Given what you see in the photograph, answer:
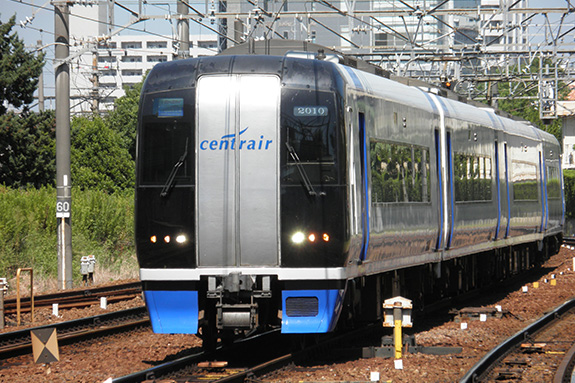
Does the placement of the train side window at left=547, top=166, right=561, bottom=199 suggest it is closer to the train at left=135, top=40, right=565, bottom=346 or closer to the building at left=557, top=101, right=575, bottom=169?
the train at left=135, top=40, right=565, bottom=346

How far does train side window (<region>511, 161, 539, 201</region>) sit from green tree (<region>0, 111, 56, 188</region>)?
1899 centimetres

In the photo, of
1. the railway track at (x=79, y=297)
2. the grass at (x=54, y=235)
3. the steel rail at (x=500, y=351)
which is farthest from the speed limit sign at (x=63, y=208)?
the steel rail at (x=500, y=351)

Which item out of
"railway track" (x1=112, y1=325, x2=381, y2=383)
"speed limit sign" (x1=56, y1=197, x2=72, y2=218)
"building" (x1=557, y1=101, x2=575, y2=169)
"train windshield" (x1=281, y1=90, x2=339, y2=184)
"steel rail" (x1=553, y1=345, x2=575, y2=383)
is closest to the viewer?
"railway track" (x1=112, y1=325, x2=381, y2=383)

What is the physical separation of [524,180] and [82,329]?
1099 centimetres

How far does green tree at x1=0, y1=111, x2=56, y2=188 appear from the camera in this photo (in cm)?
3528

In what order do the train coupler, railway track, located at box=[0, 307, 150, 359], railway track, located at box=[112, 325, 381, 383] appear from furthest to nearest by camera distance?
railway track, located at box=[0, 307, 150, 359] → the train coupler → railway track, located at box=[112, 325, 381, 383]

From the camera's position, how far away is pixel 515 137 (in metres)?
20.1

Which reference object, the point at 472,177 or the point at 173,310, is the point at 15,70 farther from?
the point at 173,310

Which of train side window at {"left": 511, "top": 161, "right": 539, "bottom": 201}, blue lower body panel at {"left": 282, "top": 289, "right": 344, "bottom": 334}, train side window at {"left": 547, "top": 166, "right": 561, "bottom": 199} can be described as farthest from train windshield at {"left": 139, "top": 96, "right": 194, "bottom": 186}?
train side window at {"left": 547, "top": 166, "right": 561, "bottom": 199}

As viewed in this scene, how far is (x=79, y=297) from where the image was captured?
17125 mm

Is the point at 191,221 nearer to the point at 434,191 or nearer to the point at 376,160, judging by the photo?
the point at 376,160

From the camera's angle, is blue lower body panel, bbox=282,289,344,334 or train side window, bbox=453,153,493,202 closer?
blue lower body panel, bbox=282,289,344,334

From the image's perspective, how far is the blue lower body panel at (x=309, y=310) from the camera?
32.2 ft

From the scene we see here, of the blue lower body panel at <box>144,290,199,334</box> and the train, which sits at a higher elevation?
the train
